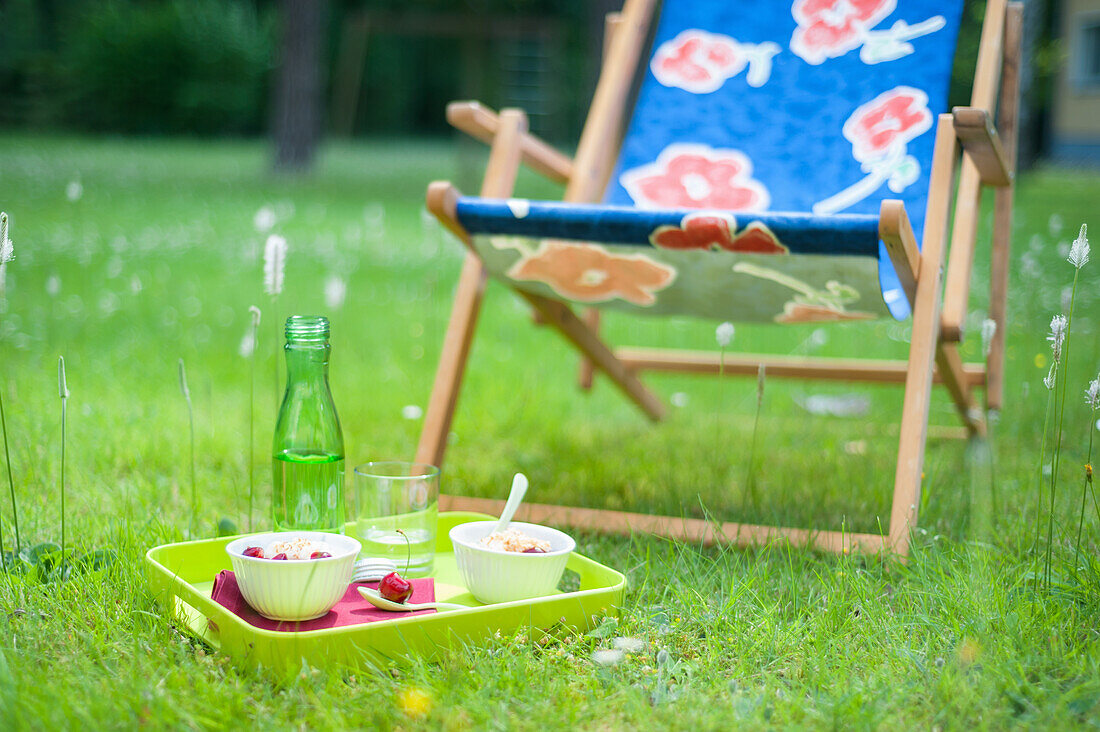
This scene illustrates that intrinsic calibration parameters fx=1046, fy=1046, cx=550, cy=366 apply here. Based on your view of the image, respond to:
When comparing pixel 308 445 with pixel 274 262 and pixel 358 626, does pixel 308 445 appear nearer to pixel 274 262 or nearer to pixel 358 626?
pixel 274 262

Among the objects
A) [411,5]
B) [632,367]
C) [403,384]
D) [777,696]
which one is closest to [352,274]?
[403,384]

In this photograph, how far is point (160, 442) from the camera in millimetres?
2168

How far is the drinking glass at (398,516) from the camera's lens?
1.45 m

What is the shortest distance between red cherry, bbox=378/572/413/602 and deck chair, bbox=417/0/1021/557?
17.5 inches

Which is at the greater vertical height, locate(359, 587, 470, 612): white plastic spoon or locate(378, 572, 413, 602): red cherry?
locate(378, 572, 413, 602): red cherry

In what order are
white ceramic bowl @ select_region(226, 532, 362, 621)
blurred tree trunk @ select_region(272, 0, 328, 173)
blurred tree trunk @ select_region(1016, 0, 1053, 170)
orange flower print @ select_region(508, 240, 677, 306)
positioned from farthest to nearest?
blurred tree trunk @ select_region(272, 0, 328, 173), blurred tree trunk @ select_region(1016, 0, 1053, 170), orange flower print @ select_region(508, 240, 677, 306), white ceramic bowl @ select_region(226, 532, 362, 621)

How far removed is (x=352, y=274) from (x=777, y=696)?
12.7 feet

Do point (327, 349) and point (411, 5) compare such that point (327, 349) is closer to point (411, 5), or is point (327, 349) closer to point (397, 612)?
point (397, 612)

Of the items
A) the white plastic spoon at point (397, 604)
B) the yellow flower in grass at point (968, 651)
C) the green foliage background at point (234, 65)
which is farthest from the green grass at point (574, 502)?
the green foliage background at point (234, 65)

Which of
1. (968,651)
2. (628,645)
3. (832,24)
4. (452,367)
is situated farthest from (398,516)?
(832,24)

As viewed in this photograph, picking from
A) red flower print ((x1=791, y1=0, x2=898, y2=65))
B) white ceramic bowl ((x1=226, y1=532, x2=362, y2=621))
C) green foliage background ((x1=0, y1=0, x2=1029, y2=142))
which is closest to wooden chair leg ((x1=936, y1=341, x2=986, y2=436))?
red flower print ((x1=791, y1=0, x2=898, y2=65))

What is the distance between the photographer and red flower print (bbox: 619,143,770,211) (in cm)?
232

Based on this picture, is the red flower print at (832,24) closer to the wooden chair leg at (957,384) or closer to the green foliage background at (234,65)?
the wooden chair leg at (957,384)

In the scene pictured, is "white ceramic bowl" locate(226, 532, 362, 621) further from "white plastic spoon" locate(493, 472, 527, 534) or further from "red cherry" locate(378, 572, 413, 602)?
"white plastic spoon" locate(493, 472, 527, 534)
